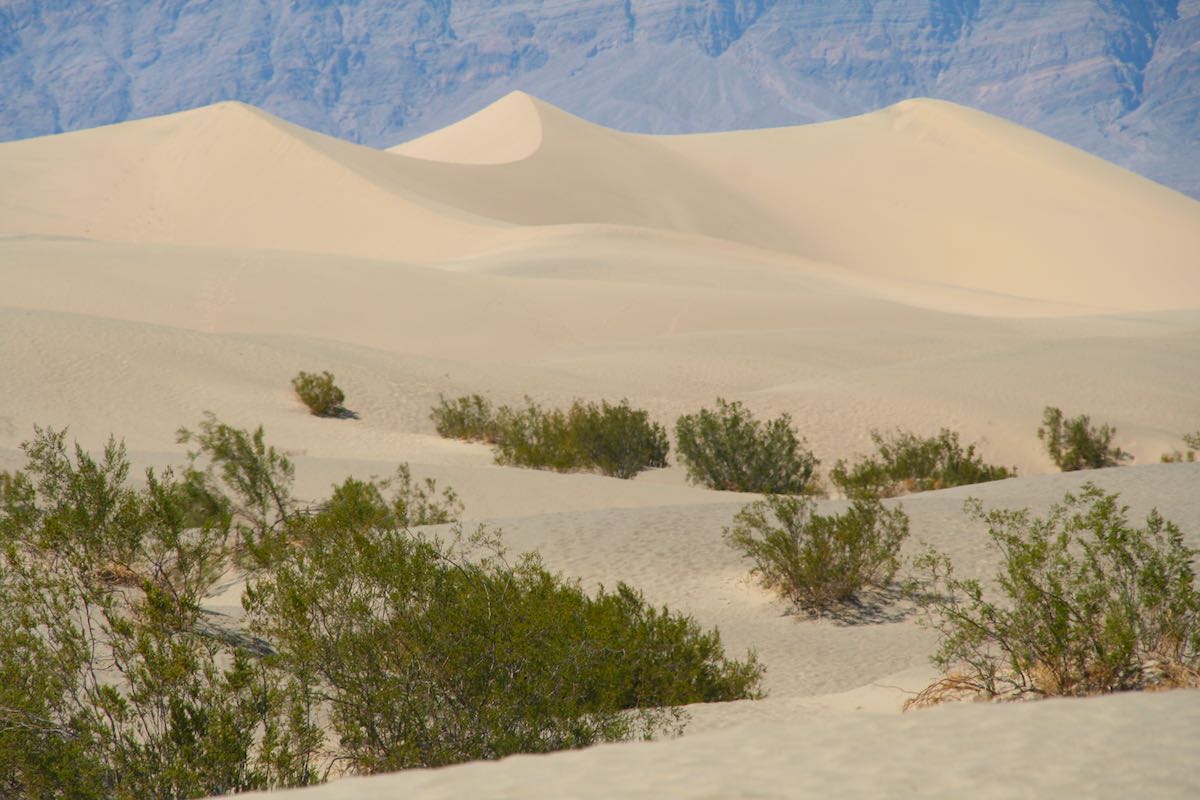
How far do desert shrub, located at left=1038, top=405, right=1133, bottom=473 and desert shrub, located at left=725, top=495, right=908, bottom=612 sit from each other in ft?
29.6

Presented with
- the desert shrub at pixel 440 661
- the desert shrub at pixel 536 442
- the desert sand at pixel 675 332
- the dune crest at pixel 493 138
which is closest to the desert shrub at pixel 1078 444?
the desert sand at pixel 675 332

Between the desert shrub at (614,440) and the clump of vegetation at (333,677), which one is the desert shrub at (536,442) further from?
the clump of vegetation at (333,677)

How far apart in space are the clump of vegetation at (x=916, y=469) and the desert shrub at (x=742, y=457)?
58 cm

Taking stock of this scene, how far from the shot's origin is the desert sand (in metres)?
4.90

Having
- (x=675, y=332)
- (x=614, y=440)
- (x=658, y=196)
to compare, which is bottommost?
(x=614, y=440)

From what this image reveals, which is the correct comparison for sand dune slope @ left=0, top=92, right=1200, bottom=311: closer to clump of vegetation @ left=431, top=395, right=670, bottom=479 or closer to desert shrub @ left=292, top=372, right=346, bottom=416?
desert shrub @ left=292, top=372, right=346, bottom=416

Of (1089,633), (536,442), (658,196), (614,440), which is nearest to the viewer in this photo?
(1089,633)

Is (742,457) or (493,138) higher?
(493,138)

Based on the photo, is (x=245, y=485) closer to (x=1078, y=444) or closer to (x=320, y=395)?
(x=320, y=395)

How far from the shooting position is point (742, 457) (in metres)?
18.0

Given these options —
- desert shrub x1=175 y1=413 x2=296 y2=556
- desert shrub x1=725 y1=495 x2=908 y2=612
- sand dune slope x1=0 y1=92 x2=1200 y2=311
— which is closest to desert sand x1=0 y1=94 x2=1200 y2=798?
sand dune slope x1=0 y1=92 x2=1200 y2=311

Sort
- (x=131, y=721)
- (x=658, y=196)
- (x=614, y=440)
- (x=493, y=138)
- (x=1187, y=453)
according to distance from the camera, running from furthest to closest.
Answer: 1. (x=493, y=138)
2. (x=658, y=196)
3. (x=1187, y=453)
4. (x=614, y=440)
5. (x=131, y=721)

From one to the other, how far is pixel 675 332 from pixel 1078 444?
13.2 m

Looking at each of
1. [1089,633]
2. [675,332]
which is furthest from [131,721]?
[675,332]
